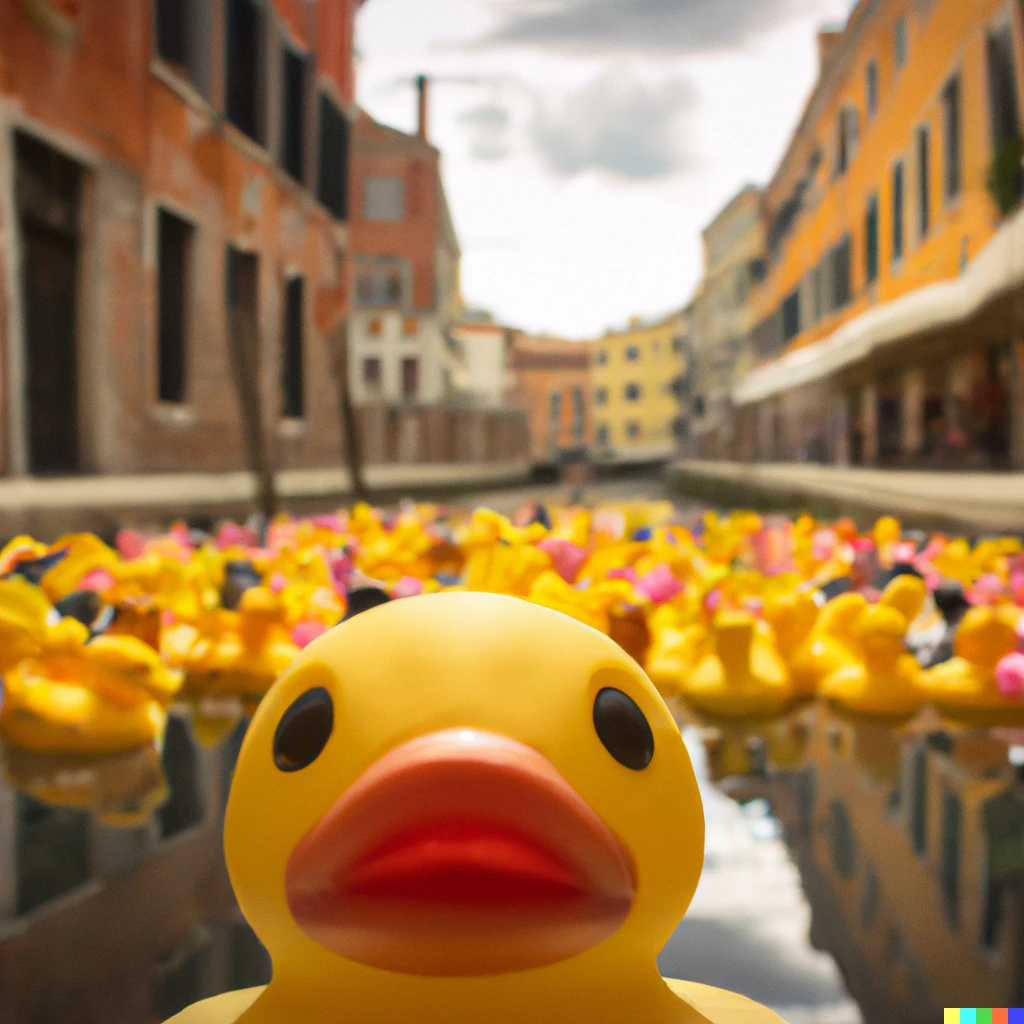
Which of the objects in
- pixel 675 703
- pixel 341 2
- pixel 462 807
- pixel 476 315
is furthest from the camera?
pixel 476 315

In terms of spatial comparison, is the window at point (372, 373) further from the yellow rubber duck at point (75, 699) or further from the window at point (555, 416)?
the yellow rubber duck at point (75, 699)

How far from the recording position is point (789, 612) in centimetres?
220

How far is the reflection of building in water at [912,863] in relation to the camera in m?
1.08

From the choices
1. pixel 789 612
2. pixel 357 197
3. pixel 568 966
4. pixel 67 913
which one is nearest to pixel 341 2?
pixel 357 197

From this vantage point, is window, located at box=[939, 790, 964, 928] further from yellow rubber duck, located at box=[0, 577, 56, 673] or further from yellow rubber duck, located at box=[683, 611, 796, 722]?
yellow rubber duck, located at box=[0, 577, 56, 673]

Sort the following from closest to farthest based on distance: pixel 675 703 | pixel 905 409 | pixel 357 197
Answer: pixel 675 703 → pixel 905 409 → pixel 357 197

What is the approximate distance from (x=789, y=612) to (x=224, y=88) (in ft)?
14.6

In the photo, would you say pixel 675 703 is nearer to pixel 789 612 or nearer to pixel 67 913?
pixel 789 612

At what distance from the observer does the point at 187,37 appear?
482cm

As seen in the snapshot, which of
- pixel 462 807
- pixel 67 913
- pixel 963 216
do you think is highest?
pixel 963 216

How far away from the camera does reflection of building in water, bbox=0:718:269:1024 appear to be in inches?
41.1

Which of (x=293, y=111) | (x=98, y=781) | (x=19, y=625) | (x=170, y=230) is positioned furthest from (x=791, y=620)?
(x=293, y=111)

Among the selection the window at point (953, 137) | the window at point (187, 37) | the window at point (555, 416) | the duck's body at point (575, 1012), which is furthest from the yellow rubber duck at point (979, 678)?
the window at point (555, 416)

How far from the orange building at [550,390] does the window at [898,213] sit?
3.56 metres
